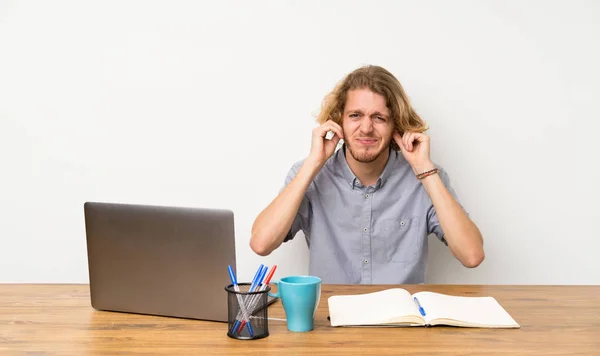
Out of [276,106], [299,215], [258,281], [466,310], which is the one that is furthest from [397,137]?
[258,281]

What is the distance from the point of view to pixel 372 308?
1.53 m

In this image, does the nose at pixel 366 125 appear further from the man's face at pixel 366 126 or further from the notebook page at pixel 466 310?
the notebook page at pixel 466 310

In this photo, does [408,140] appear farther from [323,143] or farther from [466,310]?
[466,310]

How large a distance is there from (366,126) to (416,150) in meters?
0.20

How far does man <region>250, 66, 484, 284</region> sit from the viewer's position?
7.54ft

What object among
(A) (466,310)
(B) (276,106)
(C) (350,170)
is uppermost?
(B) (276,106)

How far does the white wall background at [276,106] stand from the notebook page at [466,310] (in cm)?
111

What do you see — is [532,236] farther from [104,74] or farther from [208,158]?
[104,74]

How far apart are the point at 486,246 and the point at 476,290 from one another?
97 centimetres

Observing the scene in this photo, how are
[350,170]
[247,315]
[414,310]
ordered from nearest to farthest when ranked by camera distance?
[247,315], [414,310], [350,170]

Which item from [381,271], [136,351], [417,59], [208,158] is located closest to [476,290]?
[381,271]

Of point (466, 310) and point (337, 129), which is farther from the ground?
point (337, 129)

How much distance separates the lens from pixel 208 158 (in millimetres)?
2701

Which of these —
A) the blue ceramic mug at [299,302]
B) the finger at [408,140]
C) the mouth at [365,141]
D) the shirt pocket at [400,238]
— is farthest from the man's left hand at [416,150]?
the blue ceramic mug at [299,302]
